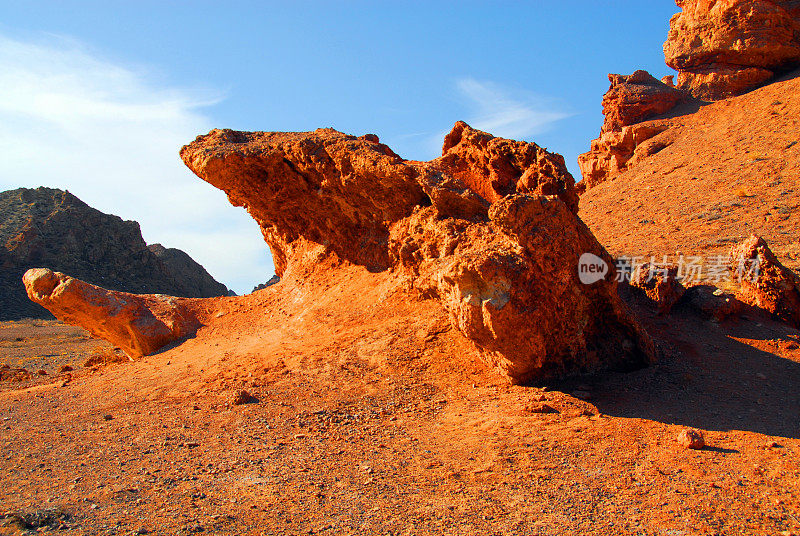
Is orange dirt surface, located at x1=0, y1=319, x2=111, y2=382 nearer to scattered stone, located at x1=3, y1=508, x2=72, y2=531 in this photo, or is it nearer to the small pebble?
the small pebble

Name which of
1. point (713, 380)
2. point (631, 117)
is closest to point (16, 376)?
point (713, 380)

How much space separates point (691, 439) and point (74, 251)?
127ft

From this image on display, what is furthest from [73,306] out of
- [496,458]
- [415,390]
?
[496,458]

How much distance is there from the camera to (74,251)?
3534cm

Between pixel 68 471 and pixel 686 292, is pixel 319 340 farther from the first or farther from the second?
pixel 686 292

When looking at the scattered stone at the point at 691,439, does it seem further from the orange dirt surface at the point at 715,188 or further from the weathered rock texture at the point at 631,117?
the weathered rock texture at the point at 631,117

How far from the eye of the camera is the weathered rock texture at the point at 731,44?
20672 millimetres

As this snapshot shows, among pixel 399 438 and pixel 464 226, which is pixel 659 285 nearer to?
pixel 464 226

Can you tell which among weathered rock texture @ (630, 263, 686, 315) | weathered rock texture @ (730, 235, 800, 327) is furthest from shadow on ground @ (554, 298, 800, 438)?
weathered rock texture @ (730, 235, 800, 327)

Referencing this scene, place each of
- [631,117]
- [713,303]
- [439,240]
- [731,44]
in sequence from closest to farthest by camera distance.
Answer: [439,240] → [713,303] → [731,44] → [631,117]

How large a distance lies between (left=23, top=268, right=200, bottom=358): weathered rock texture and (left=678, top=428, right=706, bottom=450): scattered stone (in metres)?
7.98

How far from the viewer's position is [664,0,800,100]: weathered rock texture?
2067 cm

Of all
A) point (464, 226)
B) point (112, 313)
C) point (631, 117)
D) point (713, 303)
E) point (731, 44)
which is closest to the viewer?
point (464, 226)

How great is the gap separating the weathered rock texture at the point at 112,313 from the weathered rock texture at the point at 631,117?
1838cm
